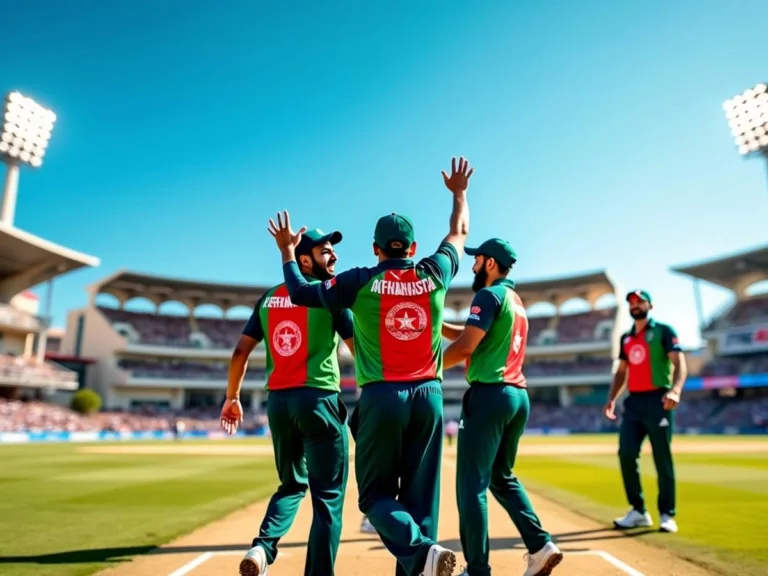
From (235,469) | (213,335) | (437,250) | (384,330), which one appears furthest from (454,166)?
(213,335)

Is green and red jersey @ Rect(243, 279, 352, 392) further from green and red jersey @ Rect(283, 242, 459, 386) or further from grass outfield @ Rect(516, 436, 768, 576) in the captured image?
grass outfield @ Rect(516, 436, 768, 576)

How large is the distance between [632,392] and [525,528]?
10.8 feet

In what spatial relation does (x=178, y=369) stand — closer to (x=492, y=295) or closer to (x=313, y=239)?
(x=313, y=239)

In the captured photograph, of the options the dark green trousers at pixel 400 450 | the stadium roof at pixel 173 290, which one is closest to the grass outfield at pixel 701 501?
the dark green trousers at pixel 400 450

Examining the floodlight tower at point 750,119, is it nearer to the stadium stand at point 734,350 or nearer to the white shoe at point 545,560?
the stadium stand at point 734,350

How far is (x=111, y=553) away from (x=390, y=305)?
390 cm

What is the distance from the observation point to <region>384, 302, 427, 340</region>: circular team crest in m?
3.35

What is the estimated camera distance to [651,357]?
6.28m

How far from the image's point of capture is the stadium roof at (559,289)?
62625 millimetres

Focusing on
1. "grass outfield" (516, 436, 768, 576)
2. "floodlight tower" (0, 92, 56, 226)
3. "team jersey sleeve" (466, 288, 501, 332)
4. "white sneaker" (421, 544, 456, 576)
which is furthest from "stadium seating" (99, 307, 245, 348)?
"white sneaker" (421, 544, 456, 576)

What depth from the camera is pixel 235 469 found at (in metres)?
15.7

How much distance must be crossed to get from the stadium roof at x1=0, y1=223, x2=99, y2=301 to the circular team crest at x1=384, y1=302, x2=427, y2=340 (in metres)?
47.7

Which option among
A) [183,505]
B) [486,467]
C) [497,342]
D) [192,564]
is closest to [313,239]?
[497,342]

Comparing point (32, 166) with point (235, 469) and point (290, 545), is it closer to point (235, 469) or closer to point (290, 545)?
point (235, 469)
